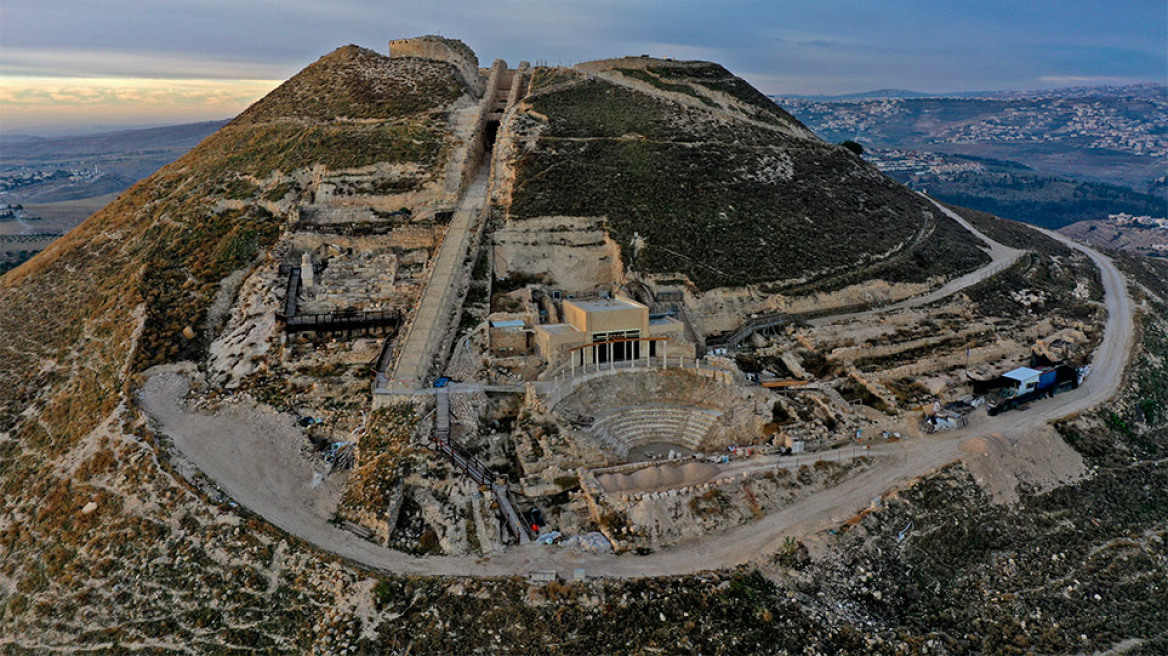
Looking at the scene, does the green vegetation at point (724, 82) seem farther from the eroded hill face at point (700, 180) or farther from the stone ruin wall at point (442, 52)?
the stone ruin wall at point (442, 52)

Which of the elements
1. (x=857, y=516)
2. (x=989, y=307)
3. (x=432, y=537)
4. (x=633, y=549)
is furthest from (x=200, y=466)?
(x=989, y=307)

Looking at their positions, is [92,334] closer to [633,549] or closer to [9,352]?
[9,352]

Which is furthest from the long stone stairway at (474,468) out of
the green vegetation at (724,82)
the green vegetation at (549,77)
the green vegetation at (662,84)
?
the green vegetation at (724,82)

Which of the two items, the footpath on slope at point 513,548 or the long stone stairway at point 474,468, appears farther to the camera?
the long stone stairway at point 474,468

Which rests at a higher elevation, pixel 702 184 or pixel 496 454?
pixel 702 184

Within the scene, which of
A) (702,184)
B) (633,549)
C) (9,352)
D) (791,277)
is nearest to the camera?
(633,549)

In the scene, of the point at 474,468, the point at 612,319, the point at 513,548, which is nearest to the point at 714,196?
the point at 612,319
